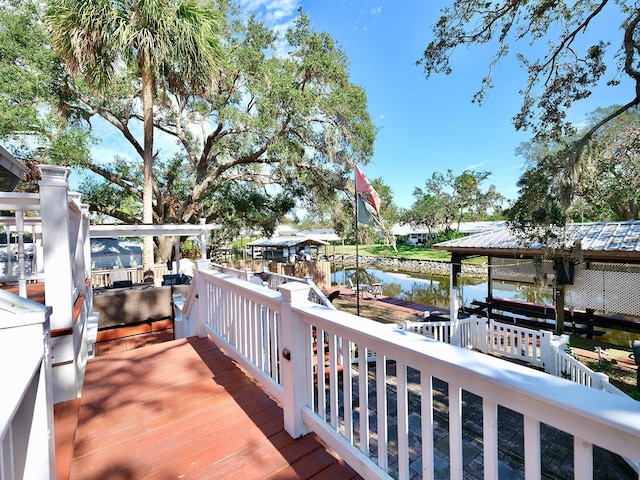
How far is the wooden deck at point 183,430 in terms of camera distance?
177 cm

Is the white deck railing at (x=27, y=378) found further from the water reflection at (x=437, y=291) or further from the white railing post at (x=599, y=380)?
the water reflection at (x=437, y=291)

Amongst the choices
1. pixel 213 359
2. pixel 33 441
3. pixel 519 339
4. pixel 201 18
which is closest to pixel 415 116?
pixel 201 18

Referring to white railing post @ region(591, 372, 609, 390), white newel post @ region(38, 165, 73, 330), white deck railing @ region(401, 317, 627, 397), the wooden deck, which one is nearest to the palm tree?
white newel post @ region(38, 165, 73, 330)

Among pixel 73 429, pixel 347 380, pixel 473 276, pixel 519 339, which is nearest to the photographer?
pixel 347 380

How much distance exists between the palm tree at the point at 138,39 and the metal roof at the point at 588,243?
878cm

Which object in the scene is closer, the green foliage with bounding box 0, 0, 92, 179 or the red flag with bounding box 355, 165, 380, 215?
the red flag with bounding box 355, 165, 380, 215

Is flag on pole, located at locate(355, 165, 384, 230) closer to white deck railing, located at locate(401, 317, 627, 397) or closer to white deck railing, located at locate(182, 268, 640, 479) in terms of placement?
white deck railing, located at locate(401, 317, 627, 397)

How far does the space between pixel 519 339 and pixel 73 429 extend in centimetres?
739

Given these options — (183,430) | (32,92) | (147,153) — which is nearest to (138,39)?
(147,153)

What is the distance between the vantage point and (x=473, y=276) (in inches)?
925

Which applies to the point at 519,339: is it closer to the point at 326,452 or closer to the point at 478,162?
the point at 326,452

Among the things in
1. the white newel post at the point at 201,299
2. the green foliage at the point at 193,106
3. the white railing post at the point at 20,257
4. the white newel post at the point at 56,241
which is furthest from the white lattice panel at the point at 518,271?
the white railing post at the point at 20,257

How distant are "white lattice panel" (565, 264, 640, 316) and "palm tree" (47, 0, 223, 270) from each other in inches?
423

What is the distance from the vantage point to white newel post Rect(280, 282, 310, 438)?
1965 mm
